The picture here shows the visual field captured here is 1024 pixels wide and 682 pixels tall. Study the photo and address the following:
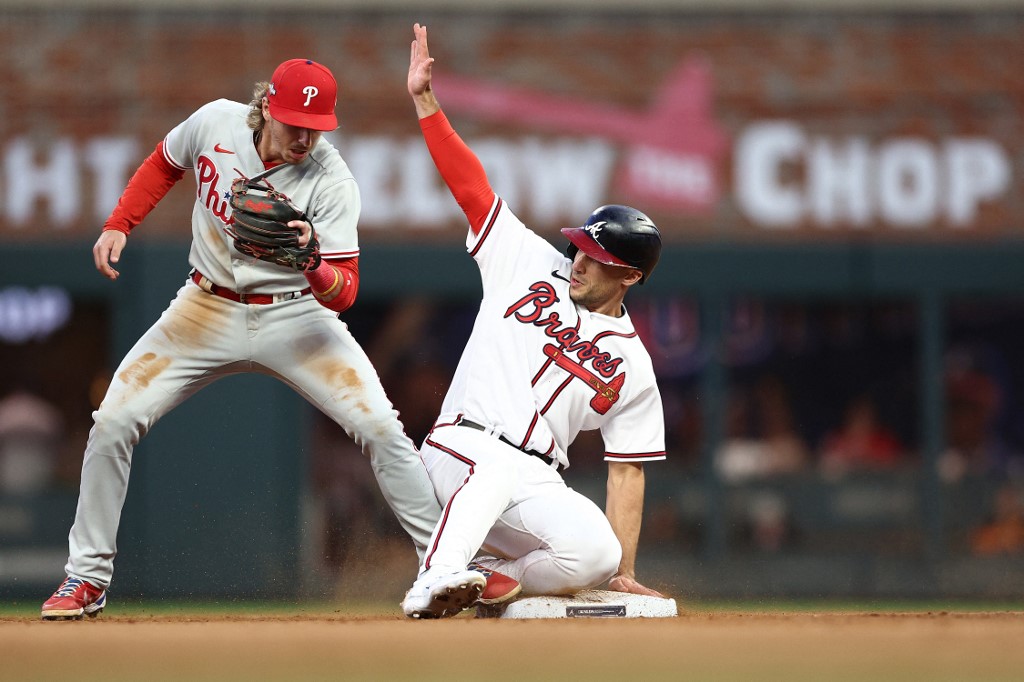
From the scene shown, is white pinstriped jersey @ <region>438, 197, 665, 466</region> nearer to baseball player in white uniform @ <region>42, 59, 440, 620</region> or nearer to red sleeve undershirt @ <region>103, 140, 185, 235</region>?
baseball player in white uniform @ <region>42, 59, 440, 620</region>

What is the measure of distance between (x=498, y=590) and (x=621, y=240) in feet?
4.45

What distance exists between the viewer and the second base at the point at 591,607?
5102mm

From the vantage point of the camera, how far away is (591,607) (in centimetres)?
512

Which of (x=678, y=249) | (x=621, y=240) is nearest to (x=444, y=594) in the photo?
(x=621, y=240)

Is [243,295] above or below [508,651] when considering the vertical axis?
above

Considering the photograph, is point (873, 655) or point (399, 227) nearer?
point (873, 655)

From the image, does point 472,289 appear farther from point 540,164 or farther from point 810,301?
point 810,301

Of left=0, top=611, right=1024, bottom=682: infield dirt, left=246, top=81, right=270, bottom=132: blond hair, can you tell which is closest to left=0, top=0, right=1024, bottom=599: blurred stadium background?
left=246, top=81, right=270, bottom=132: blond hair

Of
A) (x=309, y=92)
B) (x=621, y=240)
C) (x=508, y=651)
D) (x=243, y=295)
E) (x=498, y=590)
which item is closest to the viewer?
(x=508, y=651)

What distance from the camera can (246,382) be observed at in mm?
11062

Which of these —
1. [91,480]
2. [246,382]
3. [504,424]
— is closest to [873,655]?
[504,424]

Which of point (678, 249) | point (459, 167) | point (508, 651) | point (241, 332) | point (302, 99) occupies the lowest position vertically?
point (508, 651)

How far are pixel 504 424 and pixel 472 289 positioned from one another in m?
6.40

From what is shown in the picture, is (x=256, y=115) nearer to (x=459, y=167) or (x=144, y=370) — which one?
(x=459, y=167)
